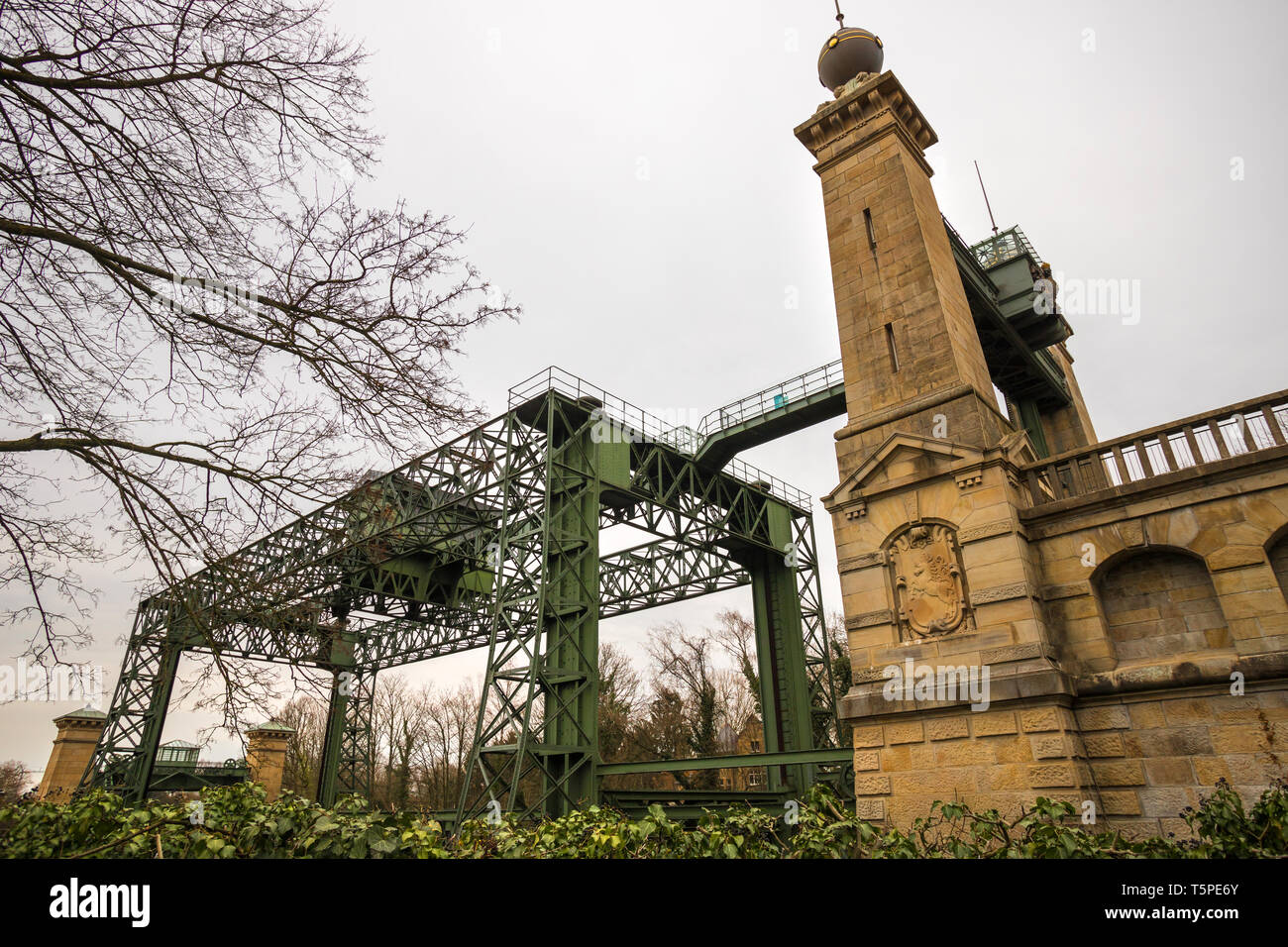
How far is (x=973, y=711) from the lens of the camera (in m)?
10.4

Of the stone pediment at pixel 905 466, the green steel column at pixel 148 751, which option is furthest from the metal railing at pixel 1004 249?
the green steel column at pixel 148 751

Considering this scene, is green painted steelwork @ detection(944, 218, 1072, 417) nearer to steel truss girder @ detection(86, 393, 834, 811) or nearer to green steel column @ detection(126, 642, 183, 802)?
steel truss girder @ detection(86, 393, 834, 811)

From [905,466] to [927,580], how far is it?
6.75ft

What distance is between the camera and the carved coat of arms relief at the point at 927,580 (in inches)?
439

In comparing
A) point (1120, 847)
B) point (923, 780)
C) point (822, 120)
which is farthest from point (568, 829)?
point (822, 120)

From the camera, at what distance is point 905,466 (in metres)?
12.4

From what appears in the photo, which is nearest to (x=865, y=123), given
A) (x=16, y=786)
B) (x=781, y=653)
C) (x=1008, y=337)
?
(x=1008, y=337)

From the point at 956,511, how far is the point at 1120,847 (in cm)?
676

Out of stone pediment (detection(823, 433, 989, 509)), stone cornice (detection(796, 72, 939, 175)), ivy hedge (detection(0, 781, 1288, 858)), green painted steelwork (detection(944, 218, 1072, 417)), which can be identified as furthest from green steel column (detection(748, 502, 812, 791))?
ivy hedge (detection(0, 781, 1288, 858))

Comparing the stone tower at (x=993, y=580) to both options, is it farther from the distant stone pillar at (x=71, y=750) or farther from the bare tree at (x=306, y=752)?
the distant stone pillar at (x=71, y=750)

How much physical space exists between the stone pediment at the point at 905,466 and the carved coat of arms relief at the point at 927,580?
36.3 inches

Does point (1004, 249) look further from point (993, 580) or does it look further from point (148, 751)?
point (148, 751)

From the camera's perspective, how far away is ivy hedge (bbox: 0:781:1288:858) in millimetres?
4305
